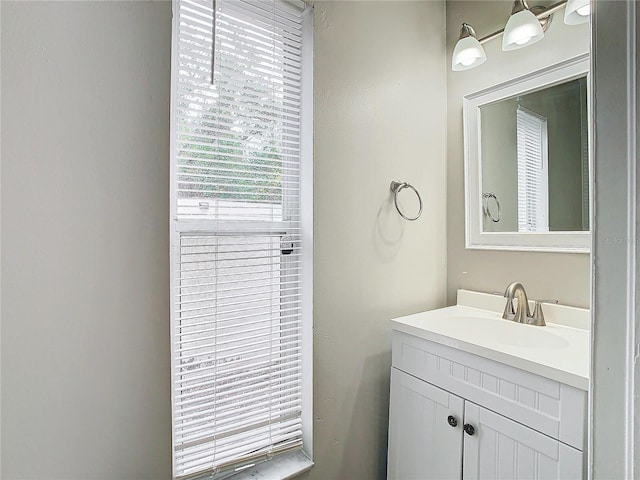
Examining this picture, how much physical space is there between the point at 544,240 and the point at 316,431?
3.68ft

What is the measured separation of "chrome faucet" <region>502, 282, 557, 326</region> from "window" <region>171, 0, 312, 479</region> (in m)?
Answer: 0.78

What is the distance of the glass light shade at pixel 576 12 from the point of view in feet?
3.82

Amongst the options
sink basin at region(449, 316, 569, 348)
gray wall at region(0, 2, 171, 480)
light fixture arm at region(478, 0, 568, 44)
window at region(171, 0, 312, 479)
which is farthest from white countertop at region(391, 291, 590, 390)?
light fixture arm at region(478, 0, 568, 44)

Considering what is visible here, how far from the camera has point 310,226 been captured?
1258 mm

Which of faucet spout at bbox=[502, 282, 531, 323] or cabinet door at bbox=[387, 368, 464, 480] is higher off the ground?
faucet spout at bbox=[502, 282, 531, 323]

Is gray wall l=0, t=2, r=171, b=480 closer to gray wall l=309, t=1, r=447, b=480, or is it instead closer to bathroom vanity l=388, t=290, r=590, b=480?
gray wall l=309, t=1, r=447, b=480

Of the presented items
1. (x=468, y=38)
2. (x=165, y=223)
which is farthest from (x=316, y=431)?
(x=468, y=38)

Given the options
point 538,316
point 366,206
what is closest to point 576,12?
point 366,206

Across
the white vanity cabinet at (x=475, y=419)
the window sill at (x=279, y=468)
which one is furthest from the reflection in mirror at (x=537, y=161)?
the window sill at (x=279, y=468)

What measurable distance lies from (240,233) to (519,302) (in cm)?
108

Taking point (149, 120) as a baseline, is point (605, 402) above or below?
below

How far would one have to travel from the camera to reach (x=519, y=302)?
4.50ft

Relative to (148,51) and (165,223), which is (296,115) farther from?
(165,223)

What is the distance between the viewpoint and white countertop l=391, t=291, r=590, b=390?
3.09ft
